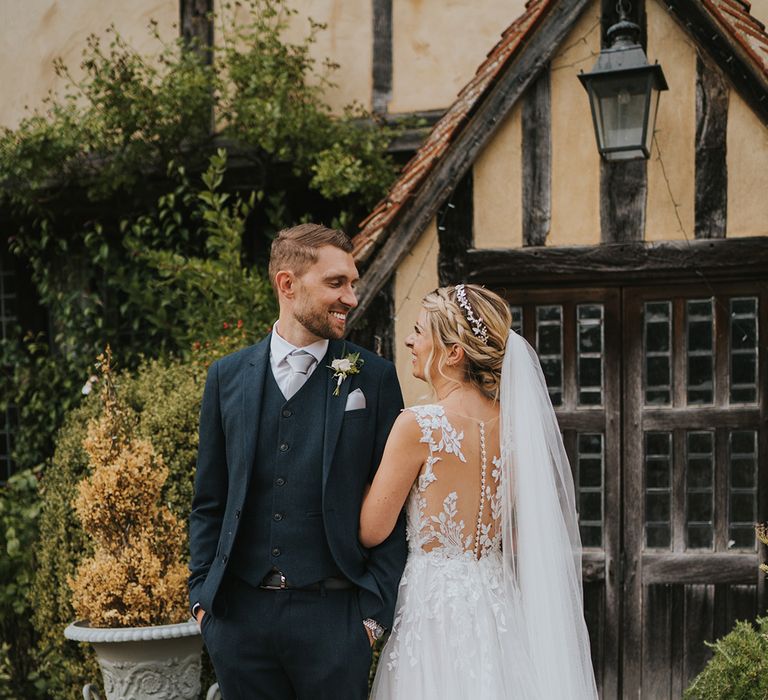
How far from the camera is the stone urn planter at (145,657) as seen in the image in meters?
4.77

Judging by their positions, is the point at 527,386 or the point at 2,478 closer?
the point at 527,386

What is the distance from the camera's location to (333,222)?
7008 mm

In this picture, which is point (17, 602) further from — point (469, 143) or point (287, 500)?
point (469, 143)

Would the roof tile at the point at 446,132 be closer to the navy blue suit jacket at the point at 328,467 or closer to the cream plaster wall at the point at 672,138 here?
the cream plaster wall at the point at 672,138

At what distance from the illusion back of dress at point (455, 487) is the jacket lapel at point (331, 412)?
0.24m

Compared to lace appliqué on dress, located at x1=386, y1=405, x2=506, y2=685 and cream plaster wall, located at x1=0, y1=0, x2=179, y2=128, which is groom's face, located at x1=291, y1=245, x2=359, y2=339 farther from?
cream plaster wall, located at x1=0, y1=0, x2=179, y2=128

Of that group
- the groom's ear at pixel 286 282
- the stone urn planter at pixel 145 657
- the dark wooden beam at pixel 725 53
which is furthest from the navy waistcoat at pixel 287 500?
the dark wooden beam at pixel 725 53

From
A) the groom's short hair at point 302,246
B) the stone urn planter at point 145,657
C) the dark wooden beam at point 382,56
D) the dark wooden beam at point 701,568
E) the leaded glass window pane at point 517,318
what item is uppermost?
the dark wooden beam at point 382,56

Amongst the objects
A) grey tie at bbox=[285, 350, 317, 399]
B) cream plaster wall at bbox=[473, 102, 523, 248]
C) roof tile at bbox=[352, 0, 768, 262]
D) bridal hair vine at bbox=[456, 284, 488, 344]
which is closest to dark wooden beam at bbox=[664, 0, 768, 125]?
roof tile at bbox=[352, 0, 768, 262]

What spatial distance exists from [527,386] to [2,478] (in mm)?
6299

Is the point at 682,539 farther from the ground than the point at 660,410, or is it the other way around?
the point at 660,410

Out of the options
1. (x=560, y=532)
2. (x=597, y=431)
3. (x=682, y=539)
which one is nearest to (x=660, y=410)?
(x=597, y=431)

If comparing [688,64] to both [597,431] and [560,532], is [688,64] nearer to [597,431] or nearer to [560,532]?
[597,431]

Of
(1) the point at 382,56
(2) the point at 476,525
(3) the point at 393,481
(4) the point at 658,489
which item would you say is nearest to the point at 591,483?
(4) the point at 658,489
